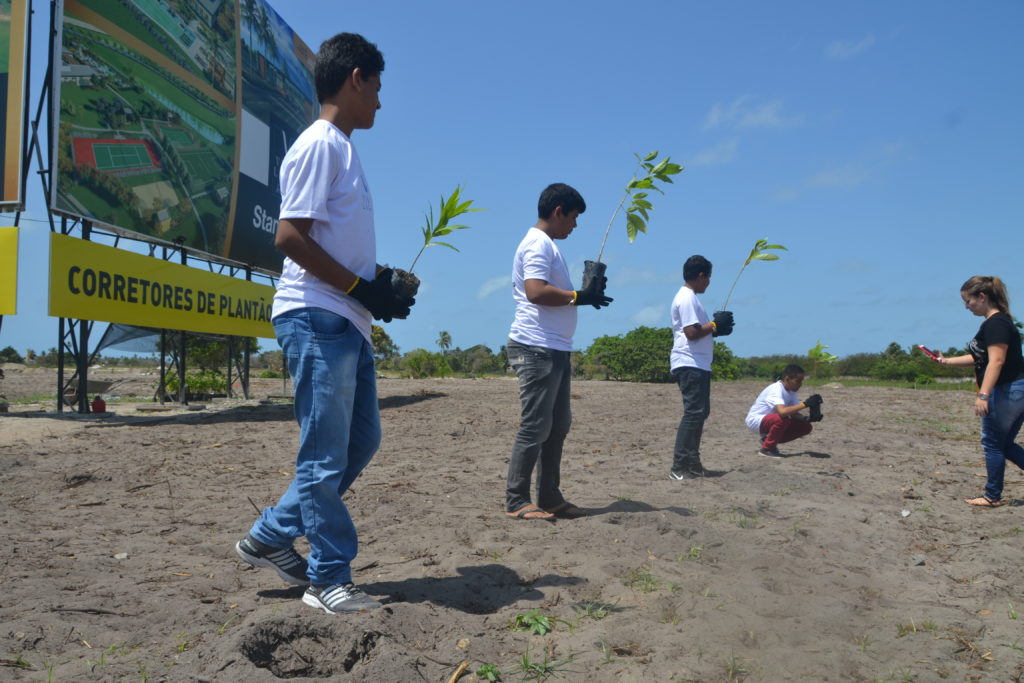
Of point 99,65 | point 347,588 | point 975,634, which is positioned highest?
point 99,65

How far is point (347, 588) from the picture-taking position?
2.70 metres

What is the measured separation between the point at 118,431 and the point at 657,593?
25.8ft

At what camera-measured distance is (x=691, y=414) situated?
5.76 metres

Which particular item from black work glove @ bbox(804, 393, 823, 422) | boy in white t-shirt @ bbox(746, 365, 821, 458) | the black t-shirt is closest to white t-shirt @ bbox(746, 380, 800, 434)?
boy in white t-shirt @ bbox(746, 365, 821, 458)

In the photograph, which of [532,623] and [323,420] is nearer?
[323,420]

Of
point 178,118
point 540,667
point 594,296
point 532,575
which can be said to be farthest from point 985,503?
point 178,118

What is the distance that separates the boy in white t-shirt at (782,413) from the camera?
7121mm

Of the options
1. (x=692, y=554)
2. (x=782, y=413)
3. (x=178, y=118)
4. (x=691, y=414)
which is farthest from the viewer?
(x=178, y=118)

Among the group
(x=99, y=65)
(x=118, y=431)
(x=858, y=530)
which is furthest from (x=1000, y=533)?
(x=99, y=65)

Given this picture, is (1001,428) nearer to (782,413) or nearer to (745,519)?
(782,413)

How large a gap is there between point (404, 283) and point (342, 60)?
0.92 m

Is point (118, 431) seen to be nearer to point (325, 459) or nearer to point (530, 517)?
point (530, 517)

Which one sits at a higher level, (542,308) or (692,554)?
(542,308)

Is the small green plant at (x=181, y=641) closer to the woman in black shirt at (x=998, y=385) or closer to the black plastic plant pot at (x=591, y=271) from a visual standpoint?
the black plastic plant pot at (x=591, y=271)
